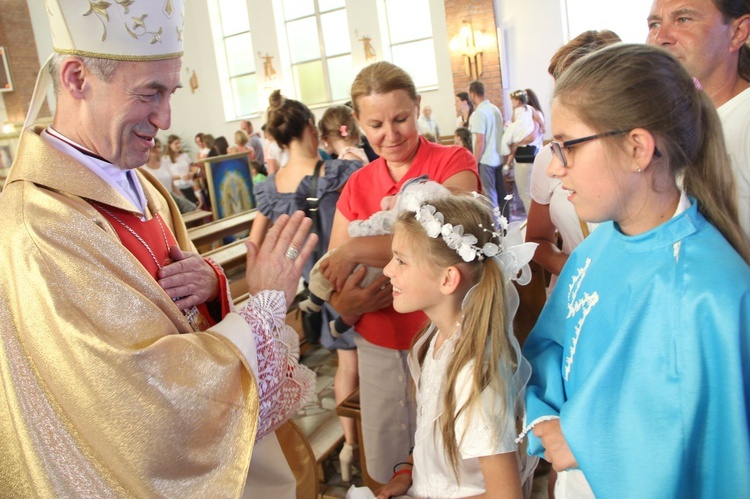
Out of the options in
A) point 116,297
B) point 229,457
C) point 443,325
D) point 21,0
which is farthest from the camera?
point 21,0

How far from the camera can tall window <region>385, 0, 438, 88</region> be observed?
1239 cm

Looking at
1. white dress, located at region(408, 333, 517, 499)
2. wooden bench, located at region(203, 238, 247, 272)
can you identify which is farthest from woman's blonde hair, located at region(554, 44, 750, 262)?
wooden bench, located at region(203, 238, 247, 272)

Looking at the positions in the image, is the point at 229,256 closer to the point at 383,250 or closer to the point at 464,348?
the point at 383,250

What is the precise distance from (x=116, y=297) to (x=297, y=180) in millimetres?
1897

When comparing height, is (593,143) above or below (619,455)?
above

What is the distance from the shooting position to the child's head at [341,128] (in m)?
3.97

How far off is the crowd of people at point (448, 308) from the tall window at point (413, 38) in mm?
11192

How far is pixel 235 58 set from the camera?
1514 cm

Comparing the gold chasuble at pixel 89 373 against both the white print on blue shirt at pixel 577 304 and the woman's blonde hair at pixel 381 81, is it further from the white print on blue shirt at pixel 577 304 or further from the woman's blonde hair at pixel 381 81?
the woman's blonde hair at pixel 381 81

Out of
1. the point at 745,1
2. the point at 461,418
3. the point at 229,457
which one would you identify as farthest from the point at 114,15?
the point at 745,1

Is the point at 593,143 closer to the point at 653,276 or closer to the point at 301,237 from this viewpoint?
the point at 653,276

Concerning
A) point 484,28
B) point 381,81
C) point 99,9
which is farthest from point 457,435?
point 484,28

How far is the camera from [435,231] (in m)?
1.52

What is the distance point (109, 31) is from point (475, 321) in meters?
1.14
